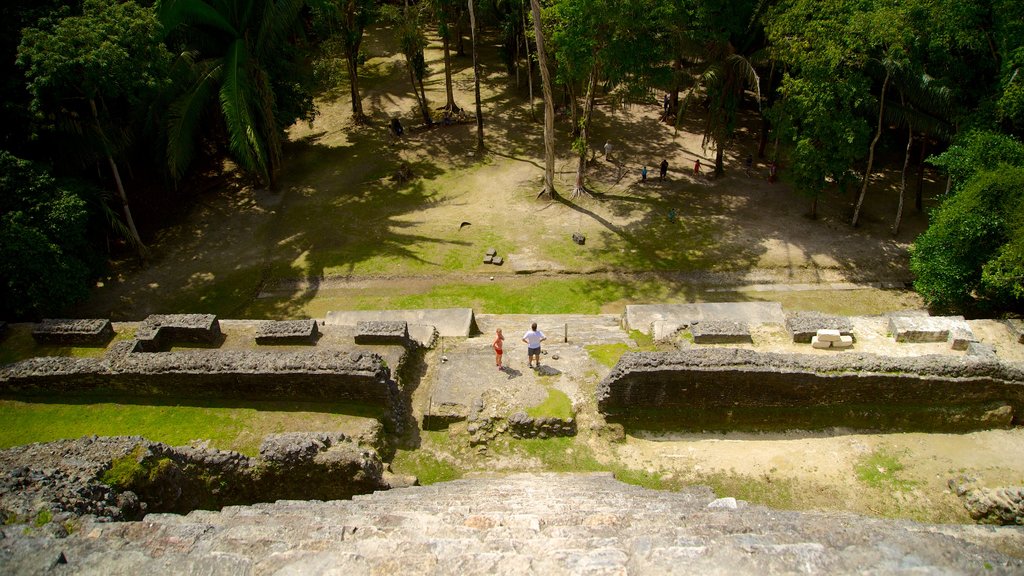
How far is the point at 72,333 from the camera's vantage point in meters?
14.8

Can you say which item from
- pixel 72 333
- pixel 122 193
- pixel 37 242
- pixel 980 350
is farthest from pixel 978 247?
pixel 122 193

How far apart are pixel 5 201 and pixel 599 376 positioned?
15.4 meters

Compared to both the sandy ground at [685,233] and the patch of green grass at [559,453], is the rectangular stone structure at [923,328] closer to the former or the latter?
the sandy ground at [685,233]

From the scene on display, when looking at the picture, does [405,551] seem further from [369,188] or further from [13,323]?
[369,188]

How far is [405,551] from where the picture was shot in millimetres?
6578

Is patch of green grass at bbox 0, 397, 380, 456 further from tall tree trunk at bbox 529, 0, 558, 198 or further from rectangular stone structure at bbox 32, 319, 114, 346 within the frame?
tall tree trunk at bbox 529, 0, 558, 198

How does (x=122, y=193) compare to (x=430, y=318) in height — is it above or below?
above

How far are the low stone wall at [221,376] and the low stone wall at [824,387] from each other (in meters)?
4.97

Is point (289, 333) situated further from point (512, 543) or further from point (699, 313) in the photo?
point (699, 313)

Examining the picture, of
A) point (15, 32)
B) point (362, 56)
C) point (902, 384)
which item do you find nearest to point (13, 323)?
point (15, 32)

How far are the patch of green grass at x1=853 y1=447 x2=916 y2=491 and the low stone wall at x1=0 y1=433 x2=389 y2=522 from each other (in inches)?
344

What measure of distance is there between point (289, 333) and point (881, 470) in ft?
41.1

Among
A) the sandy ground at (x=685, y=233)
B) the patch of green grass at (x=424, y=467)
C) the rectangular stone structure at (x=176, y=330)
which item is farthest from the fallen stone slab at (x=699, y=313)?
the rectangular stone structure at (x=176, y=330)

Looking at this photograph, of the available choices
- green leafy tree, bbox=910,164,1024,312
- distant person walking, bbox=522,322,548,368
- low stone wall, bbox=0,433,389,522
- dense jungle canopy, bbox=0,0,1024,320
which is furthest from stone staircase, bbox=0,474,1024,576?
dense jungle canopy, bbox=0,0,1024,320
